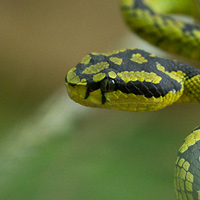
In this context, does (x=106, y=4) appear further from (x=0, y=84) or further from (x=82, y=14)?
(x=0, y=84)

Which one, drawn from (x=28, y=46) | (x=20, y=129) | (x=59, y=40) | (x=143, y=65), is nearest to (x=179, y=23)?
(x=143, y=65)

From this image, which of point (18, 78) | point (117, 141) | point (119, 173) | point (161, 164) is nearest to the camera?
point (119, 173)

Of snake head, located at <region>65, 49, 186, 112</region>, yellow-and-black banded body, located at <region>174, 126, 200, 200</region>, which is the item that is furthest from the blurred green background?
snake head, located at <region>65, 49, 186, 112</region>

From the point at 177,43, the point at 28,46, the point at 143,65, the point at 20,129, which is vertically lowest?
the point at 20,129

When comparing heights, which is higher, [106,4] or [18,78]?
[106,4]

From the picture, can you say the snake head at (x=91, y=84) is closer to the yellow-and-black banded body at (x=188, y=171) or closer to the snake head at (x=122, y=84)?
the snake head at (x=122, y=84)

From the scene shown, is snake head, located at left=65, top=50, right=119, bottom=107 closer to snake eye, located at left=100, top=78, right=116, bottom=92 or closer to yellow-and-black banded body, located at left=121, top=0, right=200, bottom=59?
snake eye, located at left=100, top=78, right=116, bottom=92

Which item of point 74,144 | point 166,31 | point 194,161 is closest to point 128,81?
point 74,144

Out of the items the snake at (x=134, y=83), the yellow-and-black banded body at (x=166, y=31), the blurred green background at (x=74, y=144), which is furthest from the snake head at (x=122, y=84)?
the yellow-and-black banded body at (x=166, y=31)
